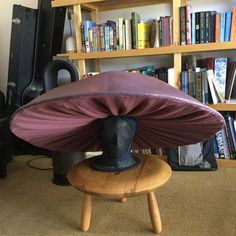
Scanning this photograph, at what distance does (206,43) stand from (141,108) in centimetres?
109

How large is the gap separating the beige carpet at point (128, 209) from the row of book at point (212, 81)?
0.49 m

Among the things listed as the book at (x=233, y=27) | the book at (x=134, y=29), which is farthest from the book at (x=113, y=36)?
the book at (x=233, y=27)

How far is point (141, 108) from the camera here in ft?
3.38

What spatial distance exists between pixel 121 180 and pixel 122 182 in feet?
0.05

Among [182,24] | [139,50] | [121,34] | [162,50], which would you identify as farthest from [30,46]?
[182,24]

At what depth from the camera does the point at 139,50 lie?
6.75 feet

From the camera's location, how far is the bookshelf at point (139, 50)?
1920 mm

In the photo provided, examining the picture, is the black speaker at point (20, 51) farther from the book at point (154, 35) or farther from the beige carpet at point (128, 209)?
the book at point (154, 35)

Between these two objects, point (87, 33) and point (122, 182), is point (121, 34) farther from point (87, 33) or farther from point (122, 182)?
point (122, 182)

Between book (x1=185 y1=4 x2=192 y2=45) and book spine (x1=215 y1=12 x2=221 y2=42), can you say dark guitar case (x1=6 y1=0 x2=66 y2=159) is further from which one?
book spine (x1=215 y1=12 x2=221 y2=42)

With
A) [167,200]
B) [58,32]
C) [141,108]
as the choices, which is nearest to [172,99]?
[141,108]

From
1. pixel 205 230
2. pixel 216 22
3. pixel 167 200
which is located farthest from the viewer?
pixel 216 22

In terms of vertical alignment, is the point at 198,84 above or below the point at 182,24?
below

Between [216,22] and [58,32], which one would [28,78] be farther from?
[216,22]
